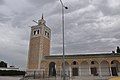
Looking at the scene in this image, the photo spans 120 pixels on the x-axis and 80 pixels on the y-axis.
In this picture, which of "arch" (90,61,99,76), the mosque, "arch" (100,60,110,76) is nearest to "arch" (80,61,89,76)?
the mosque

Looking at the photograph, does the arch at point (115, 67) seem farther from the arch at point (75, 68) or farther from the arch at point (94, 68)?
the arch at point (75, 68)

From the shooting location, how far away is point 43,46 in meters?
55.4

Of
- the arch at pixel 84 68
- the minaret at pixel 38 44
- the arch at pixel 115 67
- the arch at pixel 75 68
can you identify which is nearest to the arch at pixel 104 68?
the arch at pixel 115 67

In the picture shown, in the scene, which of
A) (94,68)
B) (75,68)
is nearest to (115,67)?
(94,68)

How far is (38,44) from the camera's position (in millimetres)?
55156

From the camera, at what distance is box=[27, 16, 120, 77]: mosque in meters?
47.8

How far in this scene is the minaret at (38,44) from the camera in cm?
5303

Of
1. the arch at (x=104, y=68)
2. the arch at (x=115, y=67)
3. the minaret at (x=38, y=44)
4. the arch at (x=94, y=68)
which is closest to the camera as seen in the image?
the arch at (x=115, y=67)

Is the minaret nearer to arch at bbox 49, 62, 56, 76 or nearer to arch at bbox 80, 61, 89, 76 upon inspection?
arch at bbox 49, 62, 56, 76

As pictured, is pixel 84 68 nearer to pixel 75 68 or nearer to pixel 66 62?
pixel 75 68

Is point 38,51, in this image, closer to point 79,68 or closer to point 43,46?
point 43,46

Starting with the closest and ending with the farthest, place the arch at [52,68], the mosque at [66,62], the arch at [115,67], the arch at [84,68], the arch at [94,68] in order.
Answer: the arch at [115,67] → the mosque at [66,62] → the arch at [94,68] → the arch at [84,68] → the arch at [52,68]

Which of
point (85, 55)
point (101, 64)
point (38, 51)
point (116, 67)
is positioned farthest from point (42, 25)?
point (116, 67)

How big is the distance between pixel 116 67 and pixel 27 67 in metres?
27.5
